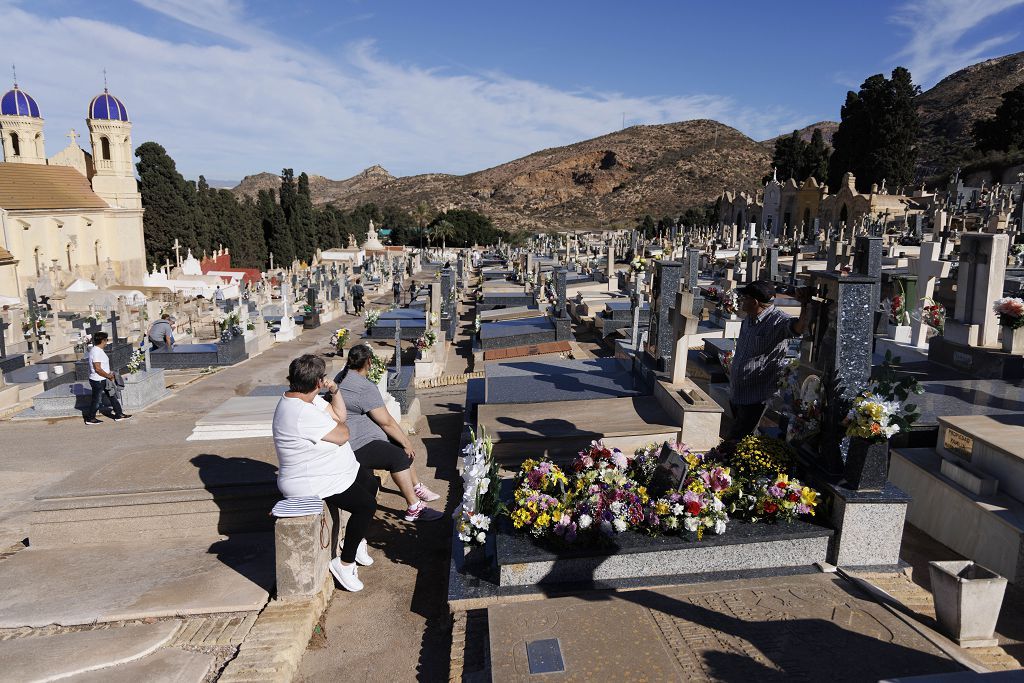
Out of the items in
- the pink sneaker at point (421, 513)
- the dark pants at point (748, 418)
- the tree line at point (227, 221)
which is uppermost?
the tree line at point (227, 221)

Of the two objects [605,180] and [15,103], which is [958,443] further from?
[605,180]

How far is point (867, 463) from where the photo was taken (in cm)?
475

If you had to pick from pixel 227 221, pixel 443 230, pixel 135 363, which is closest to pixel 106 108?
pixel 227 221

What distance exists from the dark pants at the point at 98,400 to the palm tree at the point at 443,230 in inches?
2600

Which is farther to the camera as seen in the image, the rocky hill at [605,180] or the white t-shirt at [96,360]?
the rocky hill at [605,180]

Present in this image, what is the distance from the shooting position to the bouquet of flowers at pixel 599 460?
5.29m

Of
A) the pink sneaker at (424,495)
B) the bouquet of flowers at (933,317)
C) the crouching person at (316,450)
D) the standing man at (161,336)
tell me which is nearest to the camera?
the crouching person at (316,450)

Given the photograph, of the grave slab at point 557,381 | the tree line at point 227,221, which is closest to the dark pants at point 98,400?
the grave slab at point 557,381

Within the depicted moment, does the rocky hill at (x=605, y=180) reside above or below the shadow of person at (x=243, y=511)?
above

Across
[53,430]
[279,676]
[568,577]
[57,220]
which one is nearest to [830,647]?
[568,577]

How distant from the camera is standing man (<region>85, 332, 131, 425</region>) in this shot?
10711 mm

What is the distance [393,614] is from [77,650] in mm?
2009

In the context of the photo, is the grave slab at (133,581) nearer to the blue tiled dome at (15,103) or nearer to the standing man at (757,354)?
the standing man at (757,354)

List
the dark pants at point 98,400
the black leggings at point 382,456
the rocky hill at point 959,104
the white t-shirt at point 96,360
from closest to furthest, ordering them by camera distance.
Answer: the black leggings at point 382,456 < the white t-shirt at point 96,360 < the dark pants at point 98,400 < the rocky hill at point 959,104
